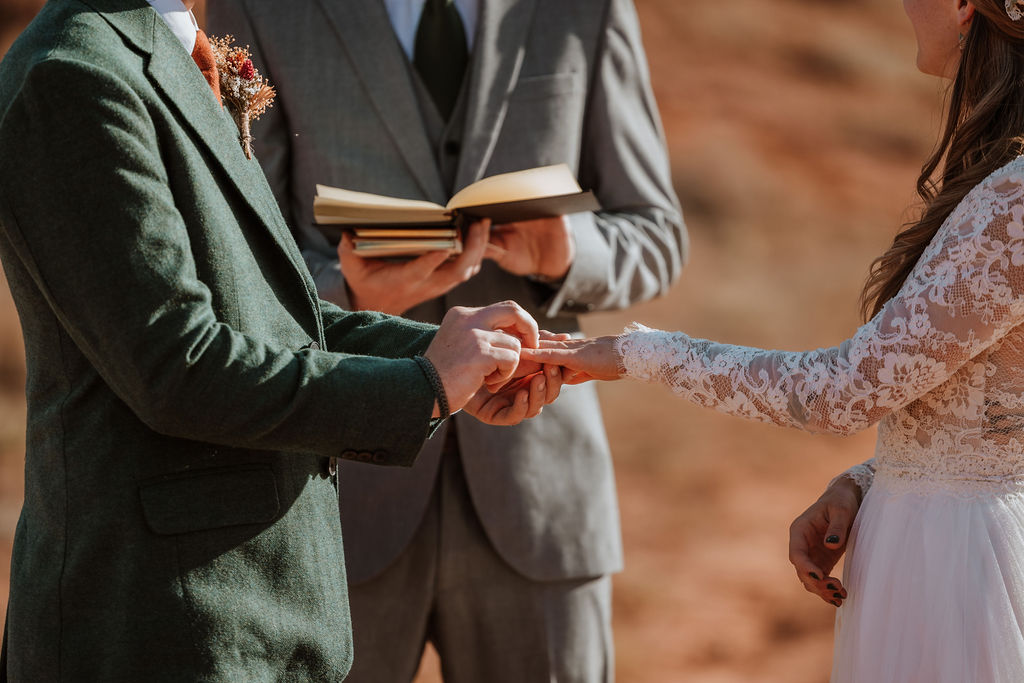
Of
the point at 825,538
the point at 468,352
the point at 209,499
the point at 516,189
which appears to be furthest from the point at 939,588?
the point at 209,499

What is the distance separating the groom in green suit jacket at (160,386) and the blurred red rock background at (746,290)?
3.33 metres

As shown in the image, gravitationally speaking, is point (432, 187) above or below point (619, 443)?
above

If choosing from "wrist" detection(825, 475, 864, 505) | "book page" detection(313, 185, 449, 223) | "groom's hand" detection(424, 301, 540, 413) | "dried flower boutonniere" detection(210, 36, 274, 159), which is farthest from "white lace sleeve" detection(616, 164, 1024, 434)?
"dried flower boutonniere" detection(210, 36, 274, 159)

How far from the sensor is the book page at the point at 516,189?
2580mm

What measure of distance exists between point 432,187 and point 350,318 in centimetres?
78

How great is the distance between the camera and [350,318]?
231 cm

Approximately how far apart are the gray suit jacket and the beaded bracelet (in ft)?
3.32

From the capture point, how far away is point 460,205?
2.59 m

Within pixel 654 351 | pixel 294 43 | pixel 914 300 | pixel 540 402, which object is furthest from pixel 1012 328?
pixel 294 43

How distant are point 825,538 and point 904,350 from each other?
1.56 feet

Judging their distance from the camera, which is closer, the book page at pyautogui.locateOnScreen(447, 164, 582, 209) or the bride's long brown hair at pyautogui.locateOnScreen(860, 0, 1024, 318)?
the bride's long brown hair at pyautogui.locateOnScreen(860, 0, 1024, 318)

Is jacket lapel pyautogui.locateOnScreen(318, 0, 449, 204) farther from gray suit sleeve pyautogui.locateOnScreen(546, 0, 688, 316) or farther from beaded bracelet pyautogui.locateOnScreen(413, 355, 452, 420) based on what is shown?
beaded bracelet pyautogui.locateOnScreen(413, 355, 452, 420)

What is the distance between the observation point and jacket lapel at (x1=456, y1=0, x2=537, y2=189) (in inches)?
118

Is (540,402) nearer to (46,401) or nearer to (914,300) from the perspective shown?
(914,300)
